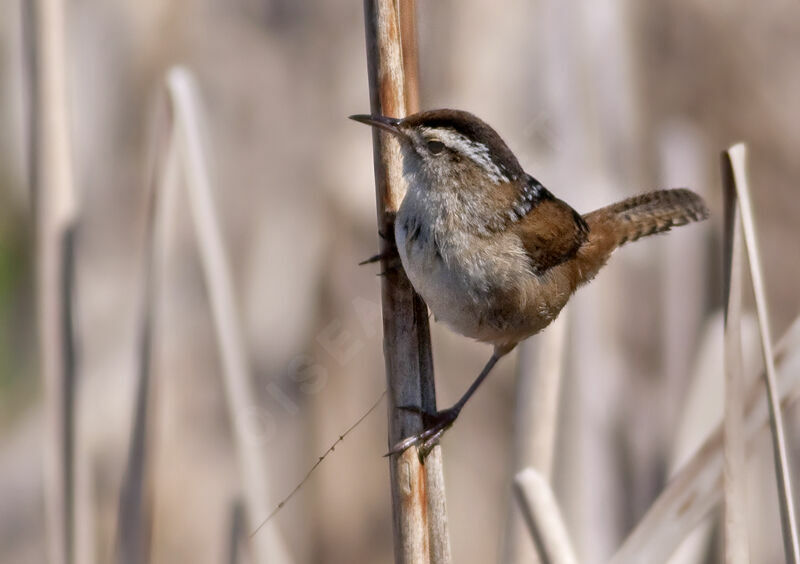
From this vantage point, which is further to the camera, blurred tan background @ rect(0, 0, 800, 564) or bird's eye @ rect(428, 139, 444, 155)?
blurred tan background @ rect(0, 0, 800, 564)

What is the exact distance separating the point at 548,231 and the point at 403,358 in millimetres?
543

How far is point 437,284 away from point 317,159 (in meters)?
1.07

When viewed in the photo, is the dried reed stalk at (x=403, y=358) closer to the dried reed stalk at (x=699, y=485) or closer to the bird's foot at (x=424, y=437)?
the bird's foot at (x=424, y=437)

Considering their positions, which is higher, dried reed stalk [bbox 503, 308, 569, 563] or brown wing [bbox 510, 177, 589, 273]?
brown wing [bbox 510, 177, 589, 273]

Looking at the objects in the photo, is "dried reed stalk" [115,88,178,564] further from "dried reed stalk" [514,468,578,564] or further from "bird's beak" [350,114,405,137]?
"dried reed stalk" [514,468,578,564]

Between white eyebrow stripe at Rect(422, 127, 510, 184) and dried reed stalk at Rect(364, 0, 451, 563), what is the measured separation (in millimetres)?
100


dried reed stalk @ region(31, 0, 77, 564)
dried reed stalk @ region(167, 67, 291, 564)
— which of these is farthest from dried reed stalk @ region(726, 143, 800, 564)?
dried reed stalk @ region(31, 0, 77, 564)

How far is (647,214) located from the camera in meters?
1.98

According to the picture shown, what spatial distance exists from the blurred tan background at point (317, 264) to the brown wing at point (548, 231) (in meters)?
0.44

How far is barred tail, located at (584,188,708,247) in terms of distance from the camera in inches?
77.7

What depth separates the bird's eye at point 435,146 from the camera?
5.04ft

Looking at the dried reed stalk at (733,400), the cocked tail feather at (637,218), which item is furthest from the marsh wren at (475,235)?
the dried reed stalk at (733,400)

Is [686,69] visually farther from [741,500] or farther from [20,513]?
[20,513]

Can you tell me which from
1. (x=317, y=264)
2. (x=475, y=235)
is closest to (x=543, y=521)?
(x=475, y=235)
